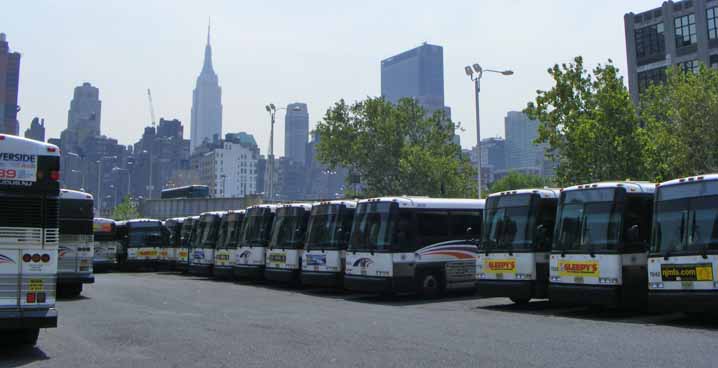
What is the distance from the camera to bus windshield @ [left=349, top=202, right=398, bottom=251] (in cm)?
2056

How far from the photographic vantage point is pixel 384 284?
65.9 feet

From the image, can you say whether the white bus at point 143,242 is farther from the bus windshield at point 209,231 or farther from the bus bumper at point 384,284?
the bus bumper at point 384,284

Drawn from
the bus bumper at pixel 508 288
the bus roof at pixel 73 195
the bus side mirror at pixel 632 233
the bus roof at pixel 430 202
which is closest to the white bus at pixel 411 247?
the bus roof at pixel 430 202

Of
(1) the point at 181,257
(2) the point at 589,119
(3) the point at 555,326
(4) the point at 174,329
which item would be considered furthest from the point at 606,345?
(1) the point at 181,257

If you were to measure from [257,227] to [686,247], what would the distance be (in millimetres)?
17724

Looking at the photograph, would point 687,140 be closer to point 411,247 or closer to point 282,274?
point 411,247

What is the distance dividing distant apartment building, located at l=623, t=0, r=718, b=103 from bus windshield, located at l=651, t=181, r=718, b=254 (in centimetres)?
4751

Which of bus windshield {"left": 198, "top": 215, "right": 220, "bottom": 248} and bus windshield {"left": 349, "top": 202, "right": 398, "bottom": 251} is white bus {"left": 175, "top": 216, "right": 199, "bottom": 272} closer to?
bus windshield {"left": 198, "top": 215, "right": 220, "bottom": 248}

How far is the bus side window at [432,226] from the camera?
21.0 m

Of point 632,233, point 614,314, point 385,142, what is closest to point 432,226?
point 614,314

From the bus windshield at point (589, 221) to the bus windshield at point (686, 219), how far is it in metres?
1.08

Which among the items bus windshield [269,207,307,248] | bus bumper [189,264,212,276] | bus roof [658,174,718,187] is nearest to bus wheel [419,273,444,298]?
bus windshield [269,207,307,248]

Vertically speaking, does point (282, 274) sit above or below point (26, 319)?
above

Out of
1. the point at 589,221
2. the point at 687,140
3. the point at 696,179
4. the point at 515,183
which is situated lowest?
the point at 589,221
